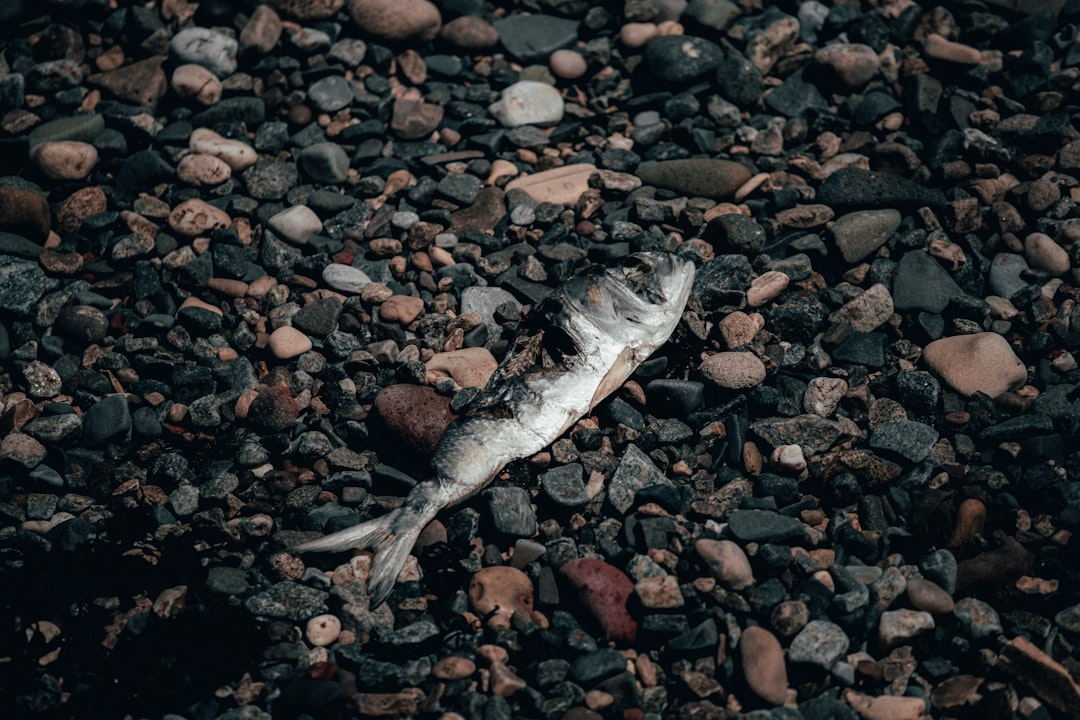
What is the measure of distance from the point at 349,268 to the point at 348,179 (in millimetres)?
909

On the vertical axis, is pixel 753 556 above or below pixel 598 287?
below

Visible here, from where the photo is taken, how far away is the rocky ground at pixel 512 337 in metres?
3.89

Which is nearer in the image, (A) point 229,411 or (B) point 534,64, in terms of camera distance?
(A) point 229,411

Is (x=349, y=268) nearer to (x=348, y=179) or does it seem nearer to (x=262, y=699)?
(x=348, y=179)

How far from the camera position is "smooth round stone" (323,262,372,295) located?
544 centimetres

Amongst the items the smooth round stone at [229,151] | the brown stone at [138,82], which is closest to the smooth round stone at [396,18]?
the smooth round stone at [229,151]

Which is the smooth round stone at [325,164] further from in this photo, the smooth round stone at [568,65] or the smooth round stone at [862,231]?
the smooth round stone at [862,231]

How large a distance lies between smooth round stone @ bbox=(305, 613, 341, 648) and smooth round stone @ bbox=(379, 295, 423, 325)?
1929mm

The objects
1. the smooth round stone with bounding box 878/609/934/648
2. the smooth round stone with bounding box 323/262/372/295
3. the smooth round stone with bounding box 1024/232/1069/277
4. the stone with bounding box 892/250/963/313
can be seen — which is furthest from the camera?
the smooth round stone with bounding box 323/262/372/295

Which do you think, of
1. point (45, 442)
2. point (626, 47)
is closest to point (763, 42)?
point (626, 47)

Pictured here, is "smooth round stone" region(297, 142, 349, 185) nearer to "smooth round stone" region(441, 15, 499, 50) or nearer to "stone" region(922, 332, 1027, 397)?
"smooth round stone" region(441, 15, 499, 50)

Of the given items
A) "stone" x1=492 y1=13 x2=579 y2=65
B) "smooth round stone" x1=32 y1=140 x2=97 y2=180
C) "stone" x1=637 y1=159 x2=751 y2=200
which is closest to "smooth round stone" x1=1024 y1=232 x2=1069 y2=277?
"stone" x1=637 y1=159 x2=751 y2=200

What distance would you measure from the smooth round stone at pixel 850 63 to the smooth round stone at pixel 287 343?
173 inches

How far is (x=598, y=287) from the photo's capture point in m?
4.75
